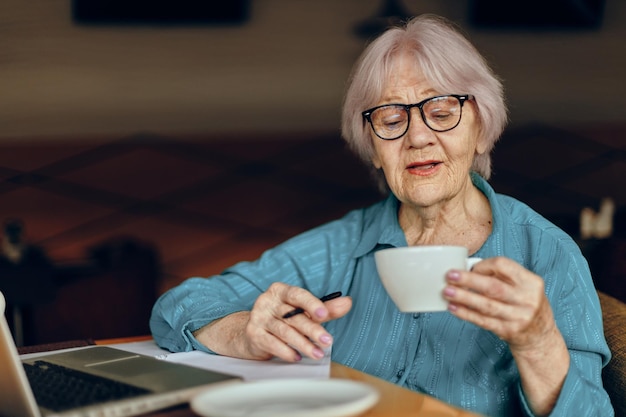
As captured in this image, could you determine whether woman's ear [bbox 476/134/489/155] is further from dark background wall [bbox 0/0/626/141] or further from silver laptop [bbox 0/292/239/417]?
dark background wall [bbox 0/0/626/141]

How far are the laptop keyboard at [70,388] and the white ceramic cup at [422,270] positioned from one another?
0.36 m

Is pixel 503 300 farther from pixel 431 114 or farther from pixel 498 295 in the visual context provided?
pixel 431 114

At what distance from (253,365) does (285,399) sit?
32 cm

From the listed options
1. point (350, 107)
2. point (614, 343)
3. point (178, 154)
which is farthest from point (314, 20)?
point (614, 343)

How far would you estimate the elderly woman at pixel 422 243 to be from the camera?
124 centimetres

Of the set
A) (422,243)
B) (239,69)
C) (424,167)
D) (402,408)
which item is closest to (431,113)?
(424,167)

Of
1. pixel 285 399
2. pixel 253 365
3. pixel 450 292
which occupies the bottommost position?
pixel 253 365

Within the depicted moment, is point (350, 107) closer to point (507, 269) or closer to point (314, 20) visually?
point (507, 269)

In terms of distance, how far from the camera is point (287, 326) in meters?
1.24

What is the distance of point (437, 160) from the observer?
1.56 meters

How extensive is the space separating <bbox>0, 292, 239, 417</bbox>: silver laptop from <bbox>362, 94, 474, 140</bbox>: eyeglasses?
679 millimetres

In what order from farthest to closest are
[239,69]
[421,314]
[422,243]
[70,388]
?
[239,69], [422,243], [421,314], [70,388]

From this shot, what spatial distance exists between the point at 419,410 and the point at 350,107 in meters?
0.92

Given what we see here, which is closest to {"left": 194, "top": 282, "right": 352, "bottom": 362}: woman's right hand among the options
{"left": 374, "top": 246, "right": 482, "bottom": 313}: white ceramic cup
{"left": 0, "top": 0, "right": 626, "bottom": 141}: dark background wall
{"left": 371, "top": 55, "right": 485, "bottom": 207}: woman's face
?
{"left": 374, "top": 246, "right": 482, "bottom": 313}: white ceramic cup
